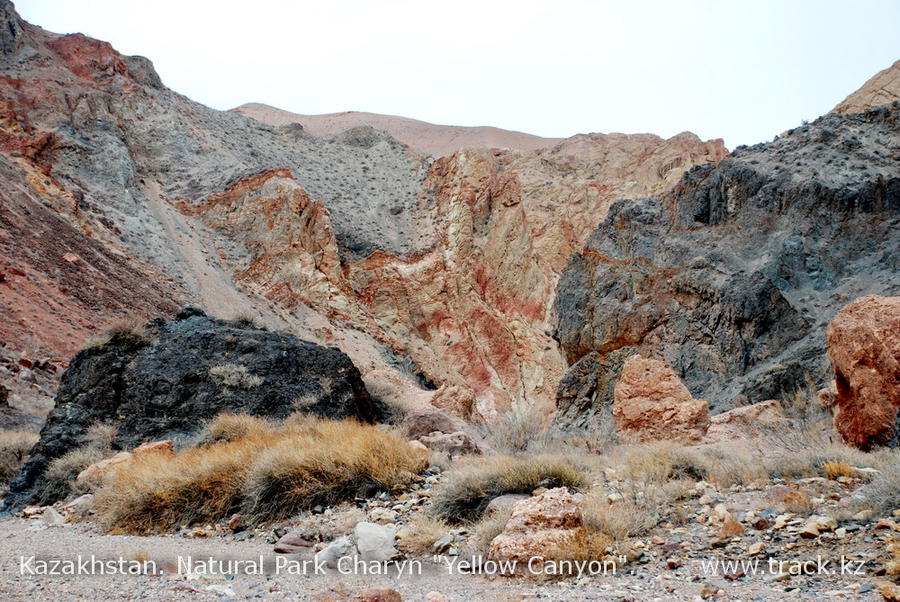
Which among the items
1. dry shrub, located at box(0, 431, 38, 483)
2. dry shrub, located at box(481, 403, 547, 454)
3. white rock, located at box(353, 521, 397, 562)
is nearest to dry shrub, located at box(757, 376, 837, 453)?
dry shrub, located at box(481, 403, 547, 454)

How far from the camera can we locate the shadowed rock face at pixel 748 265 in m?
17.2

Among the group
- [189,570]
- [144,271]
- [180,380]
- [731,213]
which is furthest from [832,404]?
[144,271]

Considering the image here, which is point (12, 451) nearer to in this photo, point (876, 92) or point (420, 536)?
point (420, 536)

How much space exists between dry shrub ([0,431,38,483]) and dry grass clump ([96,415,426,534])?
14.1 feet

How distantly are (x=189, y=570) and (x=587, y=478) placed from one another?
3.93m

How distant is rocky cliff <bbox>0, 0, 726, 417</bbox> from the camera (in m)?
33.4

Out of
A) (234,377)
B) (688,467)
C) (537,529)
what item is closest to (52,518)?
(234,377)

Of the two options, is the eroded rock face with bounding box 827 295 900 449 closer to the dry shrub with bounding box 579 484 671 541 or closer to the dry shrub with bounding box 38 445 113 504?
the dry shrub with bounding box 579 484 671 541

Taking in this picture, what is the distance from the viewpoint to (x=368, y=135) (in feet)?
200

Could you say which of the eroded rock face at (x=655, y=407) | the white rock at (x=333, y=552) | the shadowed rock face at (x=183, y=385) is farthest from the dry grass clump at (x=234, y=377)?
the eroded rock face at (x=655, y=407)

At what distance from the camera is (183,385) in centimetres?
1082

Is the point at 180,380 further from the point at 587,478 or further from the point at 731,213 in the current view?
the point at 731,213

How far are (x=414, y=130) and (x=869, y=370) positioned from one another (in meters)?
106

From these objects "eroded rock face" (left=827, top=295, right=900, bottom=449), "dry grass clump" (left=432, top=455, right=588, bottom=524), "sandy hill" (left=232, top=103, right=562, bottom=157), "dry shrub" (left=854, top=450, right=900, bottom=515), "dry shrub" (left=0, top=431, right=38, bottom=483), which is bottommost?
"dry shrub" (left=0, top=431, right=38, bottom=483)
